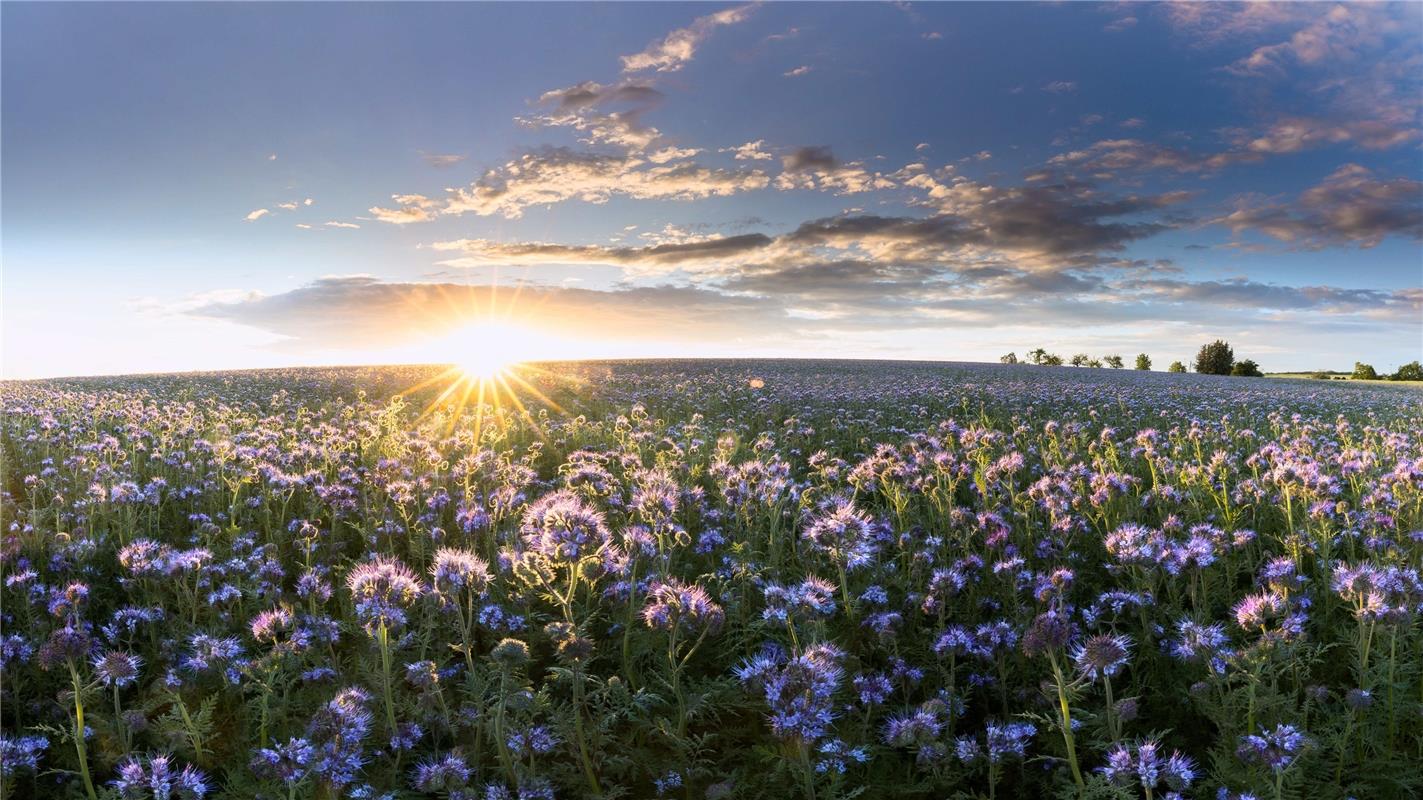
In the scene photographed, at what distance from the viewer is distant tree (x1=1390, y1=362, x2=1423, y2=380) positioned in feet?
216

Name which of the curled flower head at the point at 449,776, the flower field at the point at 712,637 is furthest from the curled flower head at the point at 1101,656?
the curled flower head at the point at 449,776

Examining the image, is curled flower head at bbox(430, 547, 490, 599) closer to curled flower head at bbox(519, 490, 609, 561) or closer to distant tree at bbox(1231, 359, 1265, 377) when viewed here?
curled flower head at bbox(519, 490, 609, 561)

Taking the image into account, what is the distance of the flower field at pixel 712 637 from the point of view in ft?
11.6

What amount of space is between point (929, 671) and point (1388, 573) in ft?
8.62

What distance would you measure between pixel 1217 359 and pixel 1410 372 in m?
17.7

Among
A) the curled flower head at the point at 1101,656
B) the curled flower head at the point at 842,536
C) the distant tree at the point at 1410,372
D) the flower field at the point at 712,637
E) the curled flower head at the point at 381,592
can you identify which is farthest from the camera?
the distant tree at the point at 1410,372

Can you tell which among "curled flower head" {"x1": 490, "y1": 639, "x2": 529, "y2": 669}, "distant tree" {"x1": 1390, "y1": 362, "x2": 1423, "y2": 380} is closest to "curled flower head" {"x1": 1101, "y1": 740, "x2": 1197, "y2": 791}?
"curled flower head" {"x1": 490, "y1": 639, "x2": 529, "y2": 669}

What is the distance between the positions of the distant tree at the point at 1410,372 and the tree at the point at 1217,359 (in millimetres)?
14982

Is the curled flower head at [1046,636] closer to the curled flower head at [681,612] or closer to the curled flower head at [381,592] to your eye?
the curled flower head at [681,612]

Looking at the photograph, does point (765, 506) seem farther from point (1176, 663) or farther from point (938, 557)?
point (1176, 663)

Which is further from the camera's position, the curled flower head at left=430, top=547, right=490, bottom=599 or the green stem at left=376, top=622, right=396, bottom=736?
the curled flower head at left=430, top=547, right=490, bottom=599

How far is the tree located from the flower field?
8930cm

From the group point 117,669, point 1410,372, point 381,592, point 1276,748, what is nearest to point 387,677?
point 381,592

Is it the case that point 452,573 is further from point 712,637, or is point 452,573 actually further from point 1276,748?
point 1276,748
